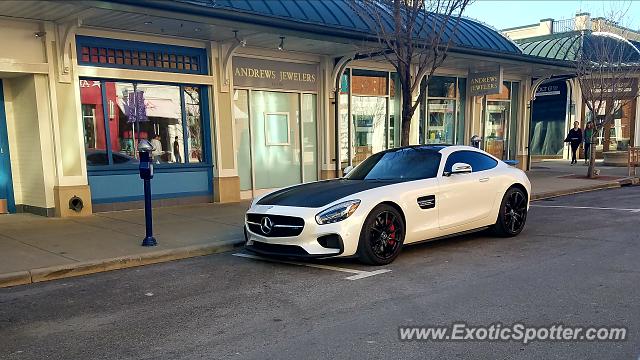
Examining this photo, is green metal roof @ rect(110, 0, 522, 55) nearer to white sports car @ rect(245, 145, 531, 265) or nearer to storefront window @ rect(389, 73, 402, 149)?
storefront window @ rect(389, 73, 402, 149)

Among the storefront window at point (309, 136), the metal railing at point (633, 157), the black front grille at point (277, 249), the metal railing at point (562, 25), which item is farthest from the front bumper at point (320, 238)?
the metal railing at point (562, 25)

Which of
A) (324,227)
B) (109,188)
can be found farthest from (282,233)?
(109,188)

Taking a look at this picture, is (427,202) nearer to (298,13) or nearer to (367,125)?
(298,13)

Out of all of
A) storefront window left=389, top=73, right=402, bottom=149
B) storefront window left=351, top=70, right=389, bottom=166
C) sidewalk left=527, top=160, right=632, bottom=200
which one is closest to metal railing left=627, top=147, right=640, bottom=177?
sidewalk left=527, top=160, right=632, bottom=200

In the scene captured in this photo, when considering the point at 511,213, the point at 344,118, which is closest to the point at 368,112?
the point at 344,118

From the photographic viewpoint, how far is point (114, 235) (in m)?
7.77

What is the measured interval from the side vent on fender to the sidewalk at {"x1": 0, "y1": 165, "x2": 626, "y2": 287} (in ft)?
9.27

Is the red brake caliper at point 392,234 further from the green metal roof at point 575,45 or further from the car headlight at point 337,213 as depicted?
the green metal roof at point 575,45

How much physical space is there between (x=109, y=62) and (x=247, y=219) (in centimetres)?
531

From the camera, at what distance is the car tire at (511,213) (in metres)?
7.50

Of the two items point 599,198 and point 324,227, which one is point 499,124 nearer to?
point 599,198

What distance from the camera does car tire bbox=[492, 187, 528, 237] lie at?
750 cm

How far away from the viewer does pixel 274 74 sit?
482 inches

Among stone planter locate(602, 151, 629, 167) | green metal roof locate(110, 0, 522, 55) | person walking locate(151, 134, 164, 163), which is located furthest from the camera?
stone planter locate(602, 151, 629, 167)
